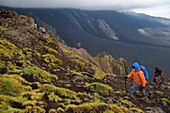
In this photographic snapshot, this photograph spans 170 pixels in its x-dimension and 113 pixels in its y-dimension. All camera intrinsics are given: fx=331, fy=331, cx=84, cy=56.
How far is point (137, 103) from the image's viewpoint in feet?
95.2

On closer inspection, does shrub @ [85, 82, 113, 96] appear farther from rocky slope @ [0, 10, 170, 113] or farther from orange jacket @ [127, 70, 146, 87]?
orange jacket @ [127, 70, 146, 87]

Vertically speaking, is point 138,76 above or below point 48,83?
above

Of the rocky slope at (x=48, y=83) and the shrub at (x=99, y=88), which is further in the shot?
the shrub at (x=99, y=88)

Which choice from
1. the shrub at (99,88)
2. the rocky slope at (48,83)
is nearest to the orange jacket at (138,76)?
the rocky slope at (48,83)

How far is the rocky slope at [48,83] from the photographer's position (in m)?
20.5

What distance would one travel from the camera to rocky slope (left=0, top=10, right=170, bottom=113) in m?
20.5

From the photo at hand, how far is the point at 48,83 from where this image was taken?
2672 centimetres

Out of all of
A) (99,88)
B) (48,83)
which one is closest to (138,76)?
(99,88)

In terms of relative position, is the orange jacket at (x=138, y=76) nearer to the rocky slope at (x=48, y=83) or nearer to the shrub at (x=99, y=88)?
the rocky slope at (x=48, y=83)

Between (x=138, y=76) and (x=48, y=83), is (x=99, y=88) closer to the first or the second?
(x=138, y=76)

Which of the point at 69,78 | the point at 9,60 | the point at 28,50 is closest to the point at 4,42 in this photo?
the point at 28,50

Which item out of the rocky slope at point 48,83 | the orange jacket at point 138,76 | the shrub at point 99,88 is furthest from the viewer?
the shrub at point 99,88

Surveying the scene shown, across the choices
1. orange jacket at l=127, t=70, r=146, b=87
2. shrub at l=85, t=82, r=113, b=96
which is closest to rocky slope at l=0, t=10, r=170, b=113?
shrub at l=85, t=82, r=113, b=96

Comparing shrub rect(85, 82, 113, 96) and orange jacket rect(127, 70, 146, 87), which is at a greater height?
orange jacket rect(127, 70, 146, 87)
